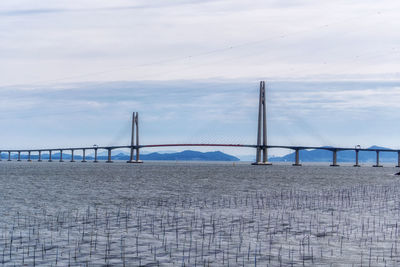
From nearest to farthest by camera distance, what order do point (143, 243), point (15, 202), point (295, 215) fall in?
point (143, 243), point (295, 215), point (15, 202)

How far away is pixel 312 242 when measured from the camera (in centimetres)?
2841

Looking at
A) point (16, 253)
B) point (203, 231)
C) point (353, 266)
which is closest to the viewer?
point (353, 266)

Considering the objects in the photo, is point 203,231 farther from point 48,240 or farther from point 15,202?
point 15,202

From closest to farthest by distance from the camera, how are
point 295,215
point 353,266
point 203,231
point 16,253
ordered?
point 353,266 < point 16,253 < point 203,231 < point 295,215

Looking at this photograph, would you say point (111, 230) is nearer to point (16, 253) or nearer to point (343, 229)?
point (16, 253)

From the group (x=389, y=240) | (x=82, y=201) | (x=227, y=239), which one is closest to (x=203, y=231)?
(x=227, y=239)

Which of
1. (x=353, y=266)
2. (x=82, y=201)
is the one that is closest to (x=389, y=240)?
(x=353, y=266)

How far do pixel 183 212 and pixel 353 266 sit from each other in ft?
62.5

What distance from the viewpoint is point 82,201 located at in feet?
166

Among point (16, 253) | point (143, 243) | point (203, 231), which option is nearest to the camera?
point (16, 253)

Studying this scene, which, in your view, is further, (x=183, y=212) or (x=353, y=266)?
(x=183, y=212)

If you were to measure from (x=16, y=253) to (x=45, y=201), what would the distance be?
26097 millimetres

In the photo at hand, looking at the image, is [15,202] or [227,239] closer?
[227,239]

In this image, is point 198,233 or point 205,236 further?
point 198,233
